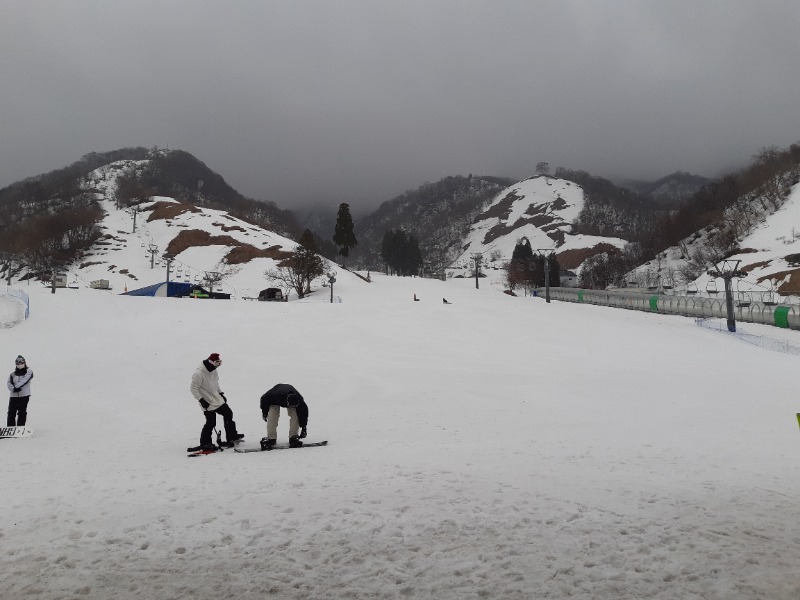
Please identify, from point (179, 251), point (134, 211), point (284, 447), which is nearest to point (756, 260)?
point (284, 447)

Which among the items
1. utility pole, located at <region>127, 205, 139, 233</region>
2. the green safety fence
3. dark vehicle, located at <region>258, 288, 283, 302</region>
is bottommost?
the green safety fence

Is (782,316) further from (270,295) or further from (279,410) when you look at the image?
(270,295)

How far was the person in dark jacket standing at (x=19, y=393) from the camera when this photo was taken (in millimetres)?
9914

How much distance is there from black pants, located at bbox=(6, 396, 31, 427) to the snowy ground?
0.55 meters

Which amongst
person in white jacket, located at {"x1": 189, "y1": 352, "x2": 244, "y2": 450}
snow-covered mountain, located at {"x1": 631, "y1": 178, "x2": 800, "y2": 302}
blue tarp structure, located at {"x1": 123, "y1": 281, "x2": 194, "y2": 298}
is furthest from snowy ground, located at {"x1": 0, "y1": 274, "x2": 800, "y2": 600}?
snow-covered mountain, located at {"x1": 631, "y1": 178, "x2": 800, "y2": 302}

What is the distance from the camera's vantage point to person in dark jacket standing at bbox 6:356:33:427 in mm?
9914

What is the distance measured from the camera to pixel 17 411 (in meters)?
10.1

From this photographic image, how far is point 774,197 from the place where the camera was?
11625cm

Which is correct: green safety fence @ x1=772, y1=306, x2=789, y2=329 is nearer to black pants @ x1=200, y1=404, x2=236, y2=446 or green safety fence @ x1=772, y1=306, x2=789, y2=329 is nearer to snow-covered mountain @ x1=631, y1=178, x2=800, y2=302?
snow-covered mountain @ x1=631, y1=178, x2=800, y2=302

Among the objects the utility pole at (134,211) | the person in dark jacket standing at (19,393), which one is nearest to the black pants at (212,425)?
the person in dark jacket standing at (19,393)

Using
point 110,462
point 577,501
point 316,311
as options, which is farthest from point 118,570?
point 316,311

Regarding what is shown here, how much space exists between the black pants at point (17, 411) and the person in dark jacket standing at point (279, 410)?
18.9ft

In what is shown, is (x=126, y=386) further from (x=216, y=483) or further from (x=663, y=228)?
(x=663, y=228)

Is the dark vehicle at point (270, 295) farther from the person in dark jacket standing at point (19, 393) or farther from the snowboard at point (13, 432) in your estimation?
the snowboard at point (13, 432)
